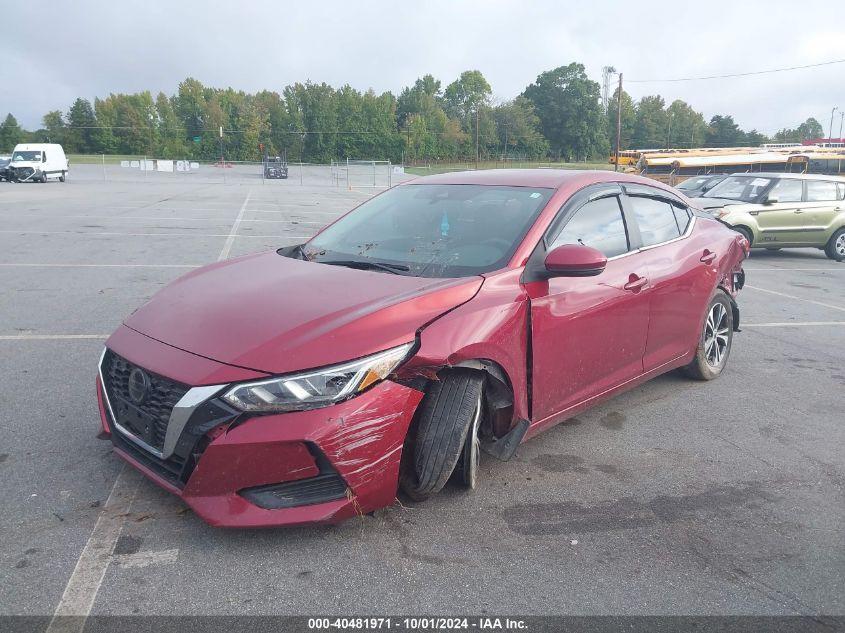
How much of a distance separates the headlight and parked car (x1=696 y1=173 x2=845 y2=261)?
1090 centimetres

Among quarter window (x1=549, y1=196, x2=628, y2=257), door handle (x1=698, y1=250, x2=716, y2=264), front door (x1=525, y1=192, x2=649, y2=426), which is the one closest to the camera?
front door (x1=525, y1=192, x2=649, y2=426)

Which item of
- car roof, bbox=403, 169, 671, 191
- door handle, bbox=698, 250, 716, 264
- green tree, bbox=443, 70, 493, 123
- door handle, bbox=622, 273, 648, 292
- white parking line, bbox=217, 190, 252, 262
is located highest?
green tree, bbox=443, 70, 493, 123

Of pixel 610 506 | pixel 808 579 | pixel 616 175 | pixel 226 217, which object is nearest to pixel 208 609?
pixel 610 506

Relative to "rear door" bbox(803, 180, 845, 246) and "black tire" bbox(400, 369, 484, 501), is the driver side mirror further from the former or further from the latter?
"rear door" bbox(803, 180, 845, 246)

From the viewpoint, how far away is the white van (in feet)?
119

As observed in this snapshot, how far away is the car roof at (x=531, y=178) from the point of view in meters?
3.96

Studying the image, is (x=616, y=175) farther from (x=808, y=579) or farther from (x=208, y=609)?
(x=208, y=609)

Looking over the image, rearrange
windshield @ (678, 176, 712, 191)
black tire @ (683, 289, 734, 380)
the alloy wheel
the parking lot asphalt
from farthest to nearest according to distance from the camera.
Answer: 1. windshield @ (678, 176, 712, 191)
2. the alloy wheel
3. black tire @ (683, 289, 734, 380)
4. the parking lot asphalt

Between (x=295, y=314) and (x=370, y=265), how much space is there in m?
0.79

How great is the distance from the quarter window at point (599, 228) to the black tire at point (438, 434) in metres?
1.08

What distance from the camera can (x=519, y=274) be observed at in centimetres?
333

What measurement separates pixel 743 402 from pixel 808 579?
227 centimetres

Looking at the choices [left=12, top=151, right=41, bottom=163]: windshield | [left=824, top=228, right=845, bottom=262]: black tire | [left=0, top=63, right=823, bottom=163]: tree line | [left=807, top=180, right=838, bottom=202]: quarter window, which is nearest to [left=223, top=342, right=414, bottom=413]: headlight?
[left=807, top=180, right=838, bottom=202]: quarter window

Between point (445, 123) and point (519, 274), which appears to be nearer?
point (519, 274)
